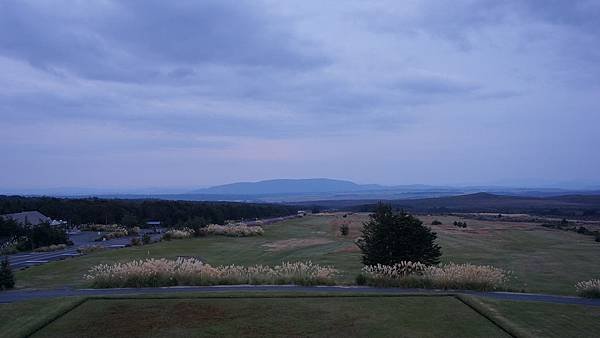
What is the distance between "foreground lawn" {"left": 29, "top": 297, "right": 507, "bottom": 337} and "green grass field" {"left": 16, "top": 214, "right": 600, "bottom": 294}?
564cm

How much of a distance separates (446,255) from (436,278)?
1999 centimetres

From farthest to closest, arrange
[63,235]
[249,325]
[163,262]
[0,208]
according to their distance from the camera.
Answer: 1. [0,208]
2. [63,235]
3. [163,262]
4. [249,325]

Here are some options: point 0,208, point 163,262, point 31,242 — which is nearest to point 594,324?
point 163,262

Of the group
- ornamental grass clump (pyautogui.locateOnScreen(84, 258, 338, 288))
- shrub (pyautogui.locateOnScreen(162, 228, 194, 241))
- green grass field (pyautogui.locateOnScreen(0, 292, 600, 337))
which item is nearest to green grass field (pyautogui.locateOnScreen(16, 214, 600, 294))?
shrub (pyautogui.locateOnScreen(162, 228, 194, 241))

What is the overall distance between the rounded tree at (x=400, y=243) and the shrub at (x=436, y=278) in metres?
1.87

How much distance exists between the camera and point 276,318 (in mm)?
13023

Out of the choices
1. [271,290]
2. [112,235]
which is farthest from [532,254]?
[112,235]

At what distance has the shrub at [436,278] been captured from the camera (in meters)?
17.4

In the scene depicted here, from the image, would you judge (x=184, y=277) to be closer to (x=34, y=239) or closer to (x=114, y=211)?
(x=34, y=239)

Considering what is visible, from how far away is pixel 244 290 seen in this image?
1675 cm

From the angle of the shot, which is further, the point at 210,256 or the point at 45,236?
the point at 45,236

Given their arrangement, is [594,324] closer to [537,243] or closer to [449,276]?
[449,276]

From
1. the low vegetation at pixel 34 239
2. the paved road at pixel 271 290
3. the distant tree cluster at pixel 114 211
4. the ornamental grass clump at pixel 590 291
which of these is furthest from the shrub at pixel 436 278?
the distant tree cluster at pixel 114 211

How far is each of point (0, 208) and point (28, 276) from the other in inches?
2355
